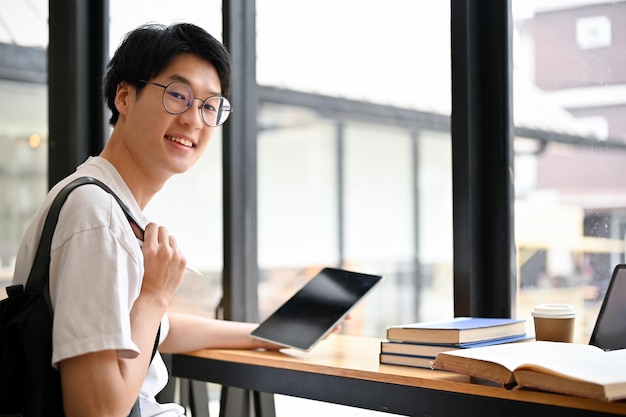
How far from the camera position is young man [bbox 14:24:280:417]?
54.6 inches

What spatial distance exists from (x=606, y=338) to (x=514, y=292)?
425mm

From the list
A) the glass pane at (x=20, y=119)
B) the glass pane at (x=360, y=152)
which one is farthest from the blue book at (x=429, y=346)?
the glass pane at (x=20, y=119)

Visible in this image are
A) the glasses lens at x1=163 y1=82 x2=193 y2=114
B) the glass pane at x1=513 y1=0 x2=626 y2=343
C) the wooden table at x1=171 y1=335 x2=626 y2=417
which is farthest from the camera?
the glass pane at x1=513 y1=0 x2=626 y2=343

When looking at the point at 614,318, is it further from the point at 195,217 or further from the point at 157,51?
the point at 195,217

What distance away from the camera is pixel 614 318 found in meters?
1.58

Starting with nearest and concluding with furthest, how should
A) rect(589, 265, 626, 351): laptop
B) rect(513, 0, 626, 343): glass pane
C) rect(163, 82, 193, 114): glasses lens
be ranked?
1. rect(589, 265, 626, 351): laptop
2. rect(163, 82, 193, 114): glasses lens
3. rect(513, 0, 626, 343): glass pane

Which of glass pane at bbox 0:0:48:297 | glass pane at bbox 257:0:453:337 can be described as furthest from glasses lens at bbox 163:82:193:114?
glass pane at bbox 0:0:48:297

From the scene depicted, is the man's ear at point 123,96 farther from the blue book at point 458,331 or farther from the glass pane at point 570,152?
the glass pane at point 570,152

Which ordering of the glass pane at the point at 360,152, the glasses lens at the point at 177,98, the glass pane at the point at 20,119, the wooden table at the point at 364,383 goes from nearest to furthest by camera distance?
the wooden table at the point at 364,383, the glasses lens at the point at 177,98, the glass pane at the point at 360,152, the glass pane at the point at 20,119

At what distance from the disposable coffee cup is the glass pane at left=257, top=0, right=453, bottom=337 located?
55 cm

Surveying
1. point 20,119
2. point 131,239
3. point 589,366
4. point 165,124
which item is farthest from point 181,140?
point 20,119

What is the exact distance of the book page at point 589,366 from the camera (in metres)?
1.24

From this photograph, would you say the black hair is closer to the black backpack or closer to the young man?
the young man

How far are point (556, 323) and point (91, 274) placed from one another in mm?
927
